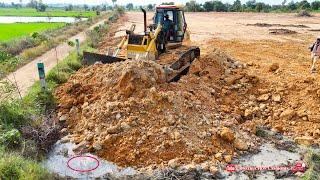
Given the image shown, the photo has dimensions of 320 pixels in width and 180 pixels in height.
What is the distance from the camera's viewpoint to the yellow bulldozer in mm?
11780

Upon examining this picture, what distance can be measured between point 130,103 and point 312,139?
4.00m

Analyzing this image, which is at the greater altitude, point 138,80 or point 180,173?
point 138,80

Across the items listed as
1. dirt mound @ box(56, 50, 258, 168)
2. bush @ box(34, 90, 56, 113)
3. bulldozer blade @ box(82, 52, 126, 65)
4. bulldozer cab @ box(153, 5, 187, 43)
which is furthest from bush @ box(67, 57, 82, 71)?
bush @ box(34, 90, 56, 113)

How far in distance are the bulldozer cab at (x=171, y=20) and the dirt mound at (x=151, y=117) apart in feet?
10.9

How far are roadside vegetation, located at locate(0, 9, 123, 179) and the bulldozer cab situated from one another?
493cm

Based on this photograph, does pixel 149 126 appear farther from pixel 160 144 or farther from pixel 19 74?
pixel 19 74

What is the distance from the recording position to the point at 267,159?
786cm

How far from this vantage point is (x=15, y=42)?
21.7 metres

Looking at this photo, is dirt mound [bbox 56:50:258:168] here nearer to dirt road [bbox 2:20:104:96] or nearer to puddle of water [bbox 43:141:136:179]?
puddle of water [bbox 43:141:136:179]

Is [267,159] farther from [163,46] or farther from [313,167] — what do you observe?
[163,46]

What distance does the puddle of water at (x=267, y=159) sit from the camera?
23.7ft

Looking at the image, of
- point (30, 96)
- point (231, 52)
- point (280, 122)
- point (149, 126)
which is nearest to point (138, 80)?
point (149, 126)

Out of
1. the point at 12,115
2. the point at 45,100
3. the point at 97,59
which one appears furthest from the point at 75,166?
the point at 97,59

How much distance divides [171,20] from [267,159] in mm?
7286
